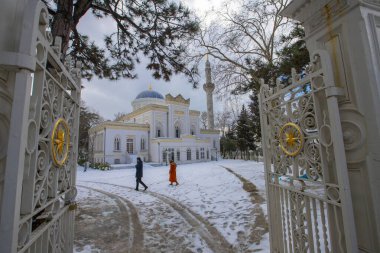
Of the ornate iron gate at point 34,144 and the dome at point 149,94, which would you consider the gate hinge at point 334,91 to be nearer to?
the ornate iron gate at point 34,144

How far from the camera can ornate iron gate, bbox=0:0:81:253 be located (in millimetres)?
1186

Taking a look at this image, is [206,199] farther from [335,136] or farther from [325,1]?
[325,1]

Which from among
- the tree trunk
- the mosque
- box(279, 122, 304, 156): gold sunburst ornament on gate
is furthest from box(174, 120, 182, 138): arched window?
box(279, 122, 304, 156): gold sunburst ornament on gate

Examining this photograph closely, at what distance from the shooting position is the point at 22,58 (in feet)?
4.15

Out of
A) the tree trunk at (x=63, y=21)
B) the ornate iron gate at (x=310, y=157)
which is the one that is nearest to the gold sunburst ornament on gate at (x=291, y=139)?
the ornate iron gate at (x=310, y=157)

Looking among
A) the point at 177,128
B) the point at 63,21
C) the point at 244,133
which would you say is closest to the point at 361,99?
the point at 63,21

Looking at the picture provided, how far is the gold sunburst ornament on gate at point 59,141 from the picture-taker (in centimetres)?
184

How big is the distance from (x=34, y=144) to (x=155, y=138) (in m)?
27.5

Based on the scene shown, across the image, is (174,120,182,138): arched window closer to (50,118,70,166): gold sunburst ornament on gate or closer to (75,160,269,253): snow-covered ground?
(75,160,269,253): snow-covered ground

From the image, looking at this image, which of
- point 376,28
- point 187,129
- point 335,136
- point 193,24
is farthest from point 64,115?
point 187,129

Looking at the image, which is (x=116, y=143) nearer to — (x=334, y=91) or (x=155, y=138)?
(x=155, y=138)

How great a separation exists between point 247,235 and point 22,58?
4.43m

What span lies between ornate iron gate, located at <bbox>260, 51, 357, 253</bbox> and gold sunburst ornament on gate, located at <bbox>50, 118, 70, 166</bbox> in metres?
2.59

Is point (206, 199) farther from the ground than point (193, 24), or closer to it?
closer to it
